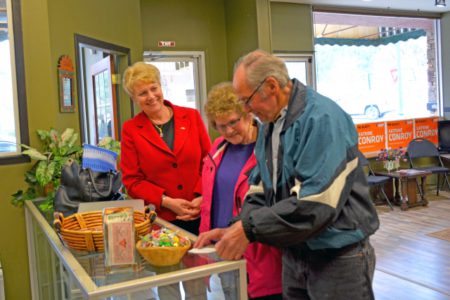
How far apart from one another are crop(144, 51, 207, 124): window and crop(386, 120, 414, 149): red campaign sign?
3.28 meters

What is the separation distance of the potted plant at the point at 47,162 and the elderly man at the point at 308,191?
6.29ft

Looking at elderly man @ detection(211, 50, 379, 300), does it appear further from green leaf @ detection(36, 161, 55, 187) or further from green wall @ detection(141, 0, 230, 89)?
green wall @ detection(141, 0, 230, 89)

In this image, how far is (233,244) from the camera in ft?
4.54

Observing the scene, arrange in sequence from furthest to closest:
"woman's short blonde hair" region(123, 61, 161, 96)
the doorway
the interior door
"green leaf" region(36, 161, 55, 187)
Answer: the interior door, the doorway, "green leaf" region(36, 161, 55, 187), "woman's short blonde hair" region(123, 61, 161, 96)

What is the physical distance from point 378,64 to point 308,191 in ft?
24.4

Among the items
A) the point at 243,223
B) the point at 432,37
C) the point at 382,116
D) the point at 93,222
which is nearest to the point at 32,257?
the point at 93,222

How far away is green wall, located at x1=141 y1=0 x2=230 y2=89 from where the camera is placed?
234 inches

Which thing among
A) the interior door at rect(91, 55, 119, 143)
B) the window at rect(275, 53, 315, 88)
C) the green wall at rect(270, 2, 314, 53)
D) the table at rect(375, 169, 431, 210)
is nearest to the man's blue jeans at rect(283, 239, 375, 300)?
the interior door at rect(91, 55, 119, 143)

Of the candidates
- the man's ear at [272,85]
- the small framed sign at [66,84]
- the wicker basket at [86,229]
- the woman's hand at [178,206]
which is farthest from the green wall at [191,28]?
the man's ear at [272,85]

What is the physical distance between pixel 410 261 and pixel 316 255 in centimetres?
332

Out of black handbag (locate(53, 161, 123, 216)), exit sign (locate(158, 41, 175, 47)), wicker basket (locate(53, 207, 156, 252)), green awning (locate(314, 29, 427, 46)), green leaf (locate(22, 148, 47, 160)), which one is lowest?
wicker basket (locate(53, 207, 156, 252))

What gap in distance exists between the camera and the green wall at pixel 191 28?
5953 millimetres

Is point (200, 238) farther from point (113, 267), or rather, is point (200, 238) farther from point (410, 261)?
point (410, 261)

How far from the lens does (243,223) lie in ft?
4.54
